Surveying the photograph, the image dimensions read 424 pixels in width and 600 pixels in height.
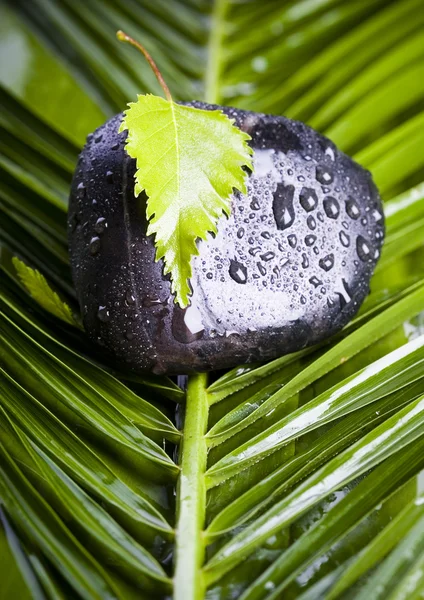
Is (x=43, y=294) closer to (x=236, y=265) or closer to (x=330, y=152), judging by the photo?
(x=236, y=265)

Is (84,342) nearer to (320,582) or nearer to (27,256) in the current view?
(27,256)

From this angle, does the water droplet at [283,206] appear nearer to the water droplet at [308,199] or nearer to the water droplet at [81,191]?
the water droplet at [308,199]

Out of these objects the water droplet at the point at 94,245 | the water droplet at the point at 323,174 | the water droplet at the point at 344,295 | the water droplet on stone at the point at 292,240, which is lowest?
the water droplet at the point at 344,295

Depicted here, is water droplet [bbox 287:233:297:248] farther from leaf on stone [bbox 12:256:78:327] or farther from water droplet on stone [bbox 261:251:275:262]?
leaf on stone [bbox 12:256:78:327]

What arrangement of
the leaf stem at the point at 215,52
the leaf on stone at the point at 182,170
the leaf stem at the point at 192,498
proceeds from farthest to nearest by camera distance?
the leaf stem at the point at 215,52, the leaf on stone at the point at 182,170, the leaf stem at the point at 192,498

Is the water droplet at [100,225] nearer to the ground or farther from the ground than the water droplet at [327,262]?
farther from the ground

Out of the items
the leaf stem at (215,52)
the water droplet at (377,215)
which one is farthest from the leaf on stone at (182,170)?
the leaf stem at (215,52)
